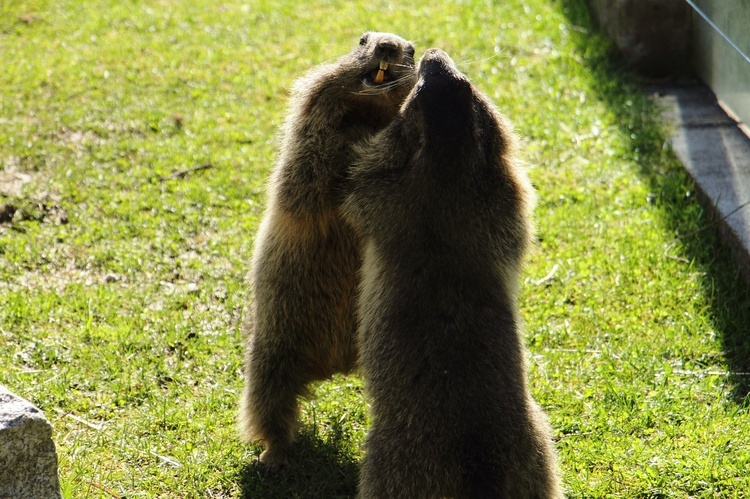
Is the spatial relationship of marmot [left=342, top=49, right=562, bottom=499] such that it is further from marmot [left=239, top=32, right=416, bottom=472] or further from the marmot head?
marmot [left=239, top=32, right=416, bottom=472]

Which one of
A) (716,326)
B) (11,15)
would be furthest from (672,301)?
(11,15)

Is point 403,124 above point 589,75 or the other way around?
above

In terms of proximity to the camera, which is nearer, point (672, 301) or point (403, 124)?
point (403, 124)

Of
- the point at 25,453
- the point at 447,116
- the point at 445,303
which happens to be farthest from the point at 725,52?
the point at 25,453

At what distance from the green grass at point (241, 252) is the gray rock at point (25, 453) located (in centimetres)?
62

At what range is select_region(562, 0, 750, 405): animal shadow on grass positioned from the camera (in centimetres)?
549

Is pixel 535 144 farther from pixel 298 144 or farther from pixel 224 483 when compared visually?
pixel 224 483

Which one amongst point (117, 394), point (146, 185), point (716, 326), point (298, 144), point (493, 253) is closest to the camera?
point (493, 253)

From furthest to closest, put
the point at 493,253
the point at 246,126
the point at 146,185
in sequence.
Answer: the point at 246,126 → the point at 146,185 → the point at 493,253

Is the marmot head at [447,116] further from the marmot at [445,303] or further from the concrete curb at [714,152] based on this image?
the concrete curb at [714,152]

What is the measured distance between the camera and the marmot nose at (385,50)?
14.7 feet

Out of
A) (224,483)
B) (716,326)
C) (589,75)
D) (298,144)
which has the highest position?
(298,144)

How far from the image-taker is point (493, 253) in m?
4.01

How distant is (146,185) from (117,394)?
8.01ft
